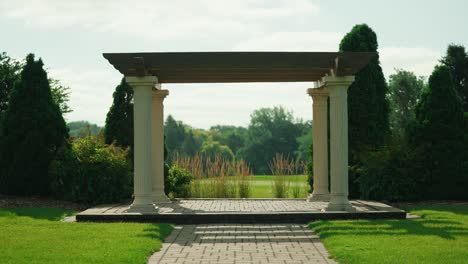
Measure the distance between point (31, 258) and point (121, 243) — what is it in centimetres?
151

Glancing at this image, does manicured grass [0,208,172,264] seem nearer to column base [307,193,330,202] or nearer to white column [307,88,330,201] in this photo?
column base [307,193,330,202]

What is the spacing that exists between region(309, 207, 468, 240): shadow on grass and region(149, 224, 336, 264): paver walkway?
0.35 meters

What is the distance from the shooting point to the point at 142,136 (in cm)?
1371

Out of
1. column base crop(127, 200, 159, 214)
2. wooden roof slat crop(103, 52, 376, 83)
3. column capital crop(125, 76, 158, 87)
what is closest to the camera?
wooden roof slat crop(103, 52, 376, 83)

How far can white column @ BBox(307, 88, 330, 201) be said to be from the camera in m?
16.6

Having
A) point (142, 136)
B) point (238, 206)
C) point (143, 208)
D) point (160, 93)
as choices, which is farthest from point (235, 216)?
point (160, 93)

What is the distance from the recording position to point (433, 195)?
17109 mm

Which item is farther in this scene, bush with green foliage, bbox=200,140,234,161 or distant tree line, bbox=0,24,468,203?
bush with green foliage, bbox=200,140,234,161

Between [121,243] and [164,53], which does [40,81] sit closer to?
[164,53]

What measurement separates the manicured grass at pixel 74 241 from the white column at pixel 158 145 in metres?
3.39

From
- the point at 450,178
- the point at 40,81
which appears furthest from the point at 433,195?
the point at 40,81

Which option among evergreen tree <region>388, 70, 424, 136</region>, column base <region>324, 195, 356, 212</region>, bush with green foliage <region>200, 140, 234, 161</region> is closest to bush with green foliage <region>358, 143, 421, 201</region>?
column base <region>324, 195, 356, 212</region>

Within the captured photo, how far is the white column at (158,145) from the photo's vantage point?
1622 centimetres

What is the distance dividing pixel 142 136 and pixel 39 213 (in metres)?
2.91
